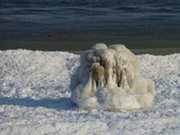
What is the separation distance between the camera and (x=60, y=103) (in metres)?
9.88

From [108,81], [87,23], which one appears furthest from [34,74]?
[87,23]

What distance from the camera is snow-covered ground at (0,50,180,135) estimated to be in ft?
26.9

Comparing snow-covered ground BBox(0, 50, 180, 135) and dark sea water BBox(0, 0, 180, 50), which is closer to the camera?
snow-covered ground BBox(0, 50, 180, 135)

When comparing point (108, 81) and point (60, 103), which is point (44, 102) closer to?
point (60, 103)

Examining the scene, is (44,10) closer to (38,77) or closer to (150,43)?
(150,43)

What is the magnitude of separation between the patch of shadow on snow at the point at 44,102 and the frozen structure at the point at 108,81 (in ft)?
0.81

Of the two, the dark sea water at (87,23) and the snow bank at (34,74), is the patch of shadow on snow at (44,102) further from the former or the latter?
the dark sea water at (87,23)

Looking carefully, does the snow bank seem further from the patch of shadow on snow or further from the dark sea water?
the dark sea water

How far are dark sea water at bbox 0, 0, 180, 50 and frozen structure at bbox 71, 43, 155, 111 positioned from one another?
9.62 metres

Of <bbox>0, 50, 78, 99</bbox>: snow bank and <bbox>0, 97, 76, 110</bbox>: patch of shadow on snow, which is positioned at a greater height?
<bbox>0, 50, 78, 99</bbox>: snow bank

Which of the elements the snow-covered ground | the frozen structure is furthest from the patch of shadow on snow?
the frozen structure

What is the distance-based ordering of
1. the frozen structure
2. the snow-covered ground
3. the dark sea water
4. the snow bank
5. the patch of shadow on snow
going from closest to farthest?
the snow-covered ground → the frozen structure → the patch of shadow on snow → the snow bank → the dark sea water

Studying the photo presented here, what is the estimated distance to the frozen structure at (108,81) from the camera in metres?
9.18

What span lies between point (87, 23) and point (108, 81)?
1541cm
